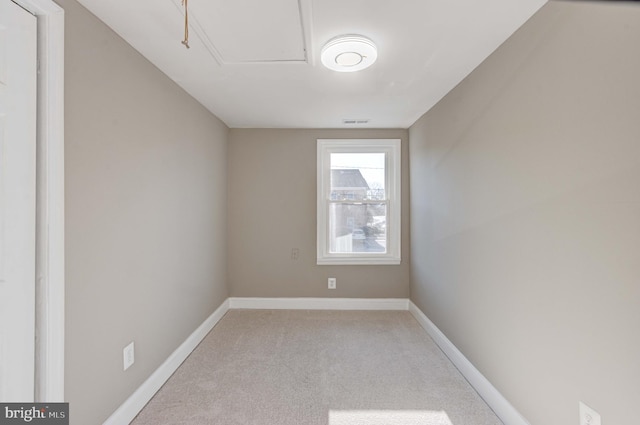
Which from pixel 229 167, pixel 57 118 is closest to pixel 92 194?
pixel 57 118

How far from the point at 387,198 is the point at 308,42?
2.32 metres

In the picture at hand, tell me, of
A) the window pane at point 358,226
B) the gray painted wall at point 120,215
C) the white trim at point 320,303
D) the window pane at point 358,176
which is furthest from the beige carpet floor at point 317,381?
the window pane at point 358,176

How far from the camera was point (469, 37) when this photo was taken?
6.04 ft

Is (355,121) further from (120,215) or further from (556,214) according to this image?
(120,215)

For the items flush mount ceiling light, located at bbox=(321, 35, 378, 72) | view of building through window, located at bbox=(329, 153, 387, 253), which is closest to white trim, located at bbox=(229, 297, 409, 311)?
view of building through window, located at bbox=(329, 153, 387, 253)

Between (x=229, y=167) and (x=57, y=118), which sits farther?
(x=229, y=167)

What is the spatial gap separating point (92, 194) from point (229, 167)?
87.9 inches

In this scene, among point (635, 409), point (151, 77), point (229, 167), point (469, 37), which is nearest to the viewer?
point (635, 409)

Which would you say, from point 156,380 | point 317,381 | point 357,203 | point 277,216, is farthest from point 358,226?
point 156,380

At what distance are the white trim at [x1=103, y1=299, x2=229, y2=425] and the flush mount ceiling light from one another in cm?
240

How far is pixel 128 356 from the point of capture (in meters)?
1.92

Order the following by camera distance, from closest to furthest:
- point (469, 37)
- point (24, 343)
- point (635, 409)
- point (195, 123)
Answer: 1. point (635, 409)
2. point (24, 343)
3. point (469, 37)
4. point (195, 123)

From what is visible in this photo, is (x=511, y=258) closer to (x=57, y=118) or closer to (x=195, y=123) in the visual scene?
(x=57, y=118)

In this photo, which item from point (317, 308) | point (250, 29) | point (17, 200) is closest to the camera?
point (17, 200)
